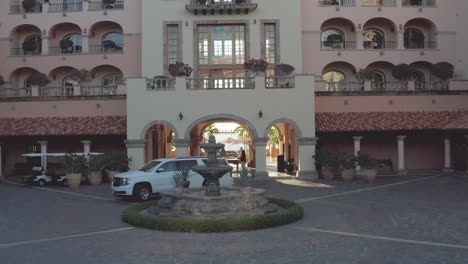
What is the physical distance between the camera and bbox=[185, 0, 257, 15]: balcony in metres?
30.5

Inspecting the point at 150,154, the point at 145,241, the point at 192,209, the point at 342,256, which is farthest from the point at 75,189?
the point at 342,256

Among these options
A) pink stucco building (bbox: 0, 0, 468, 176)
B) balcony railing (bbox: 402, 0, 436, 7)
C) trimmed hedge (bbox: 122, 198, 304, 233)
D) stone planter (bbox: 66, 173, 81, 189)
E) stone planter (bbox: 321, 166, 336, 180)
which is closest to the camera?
trimmed hedge (bbox: 122, 198, 304, 233)

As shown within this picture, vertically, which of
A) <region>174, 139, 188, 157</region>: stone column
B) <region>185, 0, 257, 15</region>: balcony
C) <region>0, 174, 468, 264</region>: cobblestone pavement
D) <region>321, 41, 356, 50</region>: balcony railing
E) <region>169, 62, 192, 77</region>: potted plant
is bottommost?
<region>0, 174, 468, 264</region>: cobblestone pavement

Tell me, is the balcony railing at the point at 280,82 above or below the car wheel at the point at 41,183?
above

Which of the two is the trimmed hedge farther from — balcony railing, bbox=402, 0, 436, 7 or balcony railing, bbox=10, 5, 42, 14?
balcony railing, bbox=10, 5, 42, 14

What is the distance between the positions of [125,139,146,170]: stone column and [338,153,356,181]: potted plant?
11022 mm

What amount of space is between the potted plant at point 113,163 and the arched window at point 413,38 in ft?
72.3

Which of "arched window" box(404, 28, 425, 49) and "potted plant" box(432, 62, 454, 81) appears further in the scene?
"arched window" box(404, 28, 425, 49)

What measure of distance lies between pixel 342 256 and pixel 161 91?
19.2 m

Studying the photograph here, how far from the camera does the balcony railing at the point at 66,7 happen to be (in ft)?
112

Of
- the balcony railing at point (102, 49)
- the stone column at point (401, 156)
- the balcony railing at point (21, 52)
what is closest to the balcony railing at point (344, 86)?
the stone column at point (401, 156)

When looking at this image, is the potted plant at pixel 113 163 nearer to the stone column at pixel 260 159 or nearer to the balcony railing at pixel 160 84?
the balcony railing at pixel 160 84

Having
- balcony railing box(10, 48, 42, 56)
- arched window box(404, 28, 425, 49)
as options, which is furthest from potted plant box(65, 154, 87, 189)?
arched window box(404, 28, 425, 49)

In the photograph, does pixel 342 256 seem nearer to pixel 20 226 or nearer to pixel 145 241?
Answer: pixel 145 241
